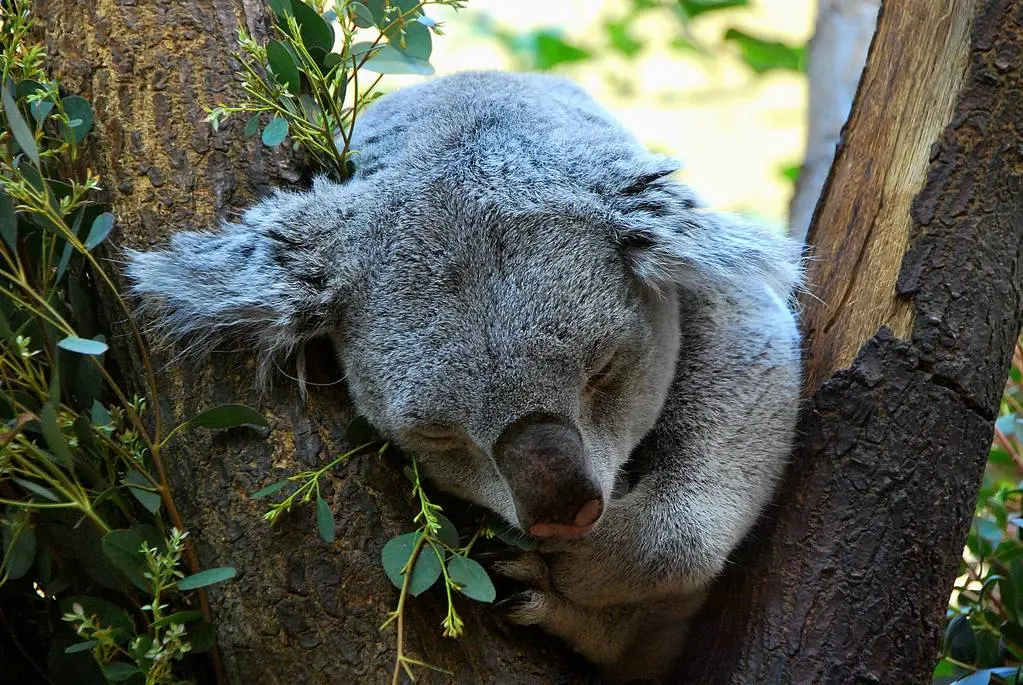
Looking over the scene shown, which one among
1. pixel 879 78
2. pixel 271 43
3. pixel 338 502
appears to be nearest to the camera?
pixel 338 502

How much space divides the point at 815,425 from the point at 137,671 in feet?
5.70

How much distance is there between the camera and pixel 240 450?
2.38 m

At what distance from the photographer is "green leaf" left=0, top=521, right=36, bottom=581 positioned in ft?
7.50

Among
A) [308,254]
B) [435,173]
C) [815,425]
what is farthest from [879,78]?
[308,254]

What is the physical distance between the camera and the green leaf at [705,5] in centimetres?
593

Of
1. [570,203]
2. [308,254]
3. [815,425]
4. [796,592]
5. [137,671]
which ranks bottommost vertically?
[137,671]

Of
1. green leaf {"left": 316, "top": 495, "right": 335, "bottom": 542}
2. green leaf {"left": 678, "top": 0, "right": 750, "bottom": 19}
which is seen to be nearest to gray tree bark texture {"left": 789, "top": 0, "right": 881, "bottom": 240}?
green leaf {"left": 678, "top": 0, "right": 750, "bottom": 19}

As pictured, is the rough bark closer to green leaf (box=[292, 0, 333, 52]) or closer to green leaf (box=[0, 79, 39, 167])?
green leaf (box=[292, 0, 333, 52])

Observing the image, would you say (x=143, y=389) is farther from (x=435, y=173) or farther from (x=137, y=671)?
(x=435, y=173)

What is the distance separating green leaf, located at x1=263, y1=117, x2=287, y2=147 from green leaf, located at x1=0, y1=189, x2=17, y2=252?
1.90ft

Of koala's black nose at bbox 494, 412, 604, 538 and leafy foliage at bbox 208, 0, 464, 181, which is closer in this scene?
koala's black nose at bbox 494, 412, 604, 538

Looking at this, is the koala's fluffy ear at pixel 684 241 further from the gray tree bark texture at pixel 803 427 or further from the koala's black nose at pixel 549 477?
the koala's black nose at pixel 549 477

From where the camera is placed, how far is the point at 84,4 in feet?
8.64

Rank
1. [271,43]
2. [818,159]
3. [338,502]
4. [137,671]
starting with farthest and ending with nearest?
[818,159]
[271,43]
[338,502]
[137,671]
